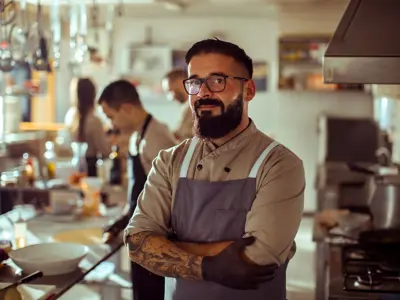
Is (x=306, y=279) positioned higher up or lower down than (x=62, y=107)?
lower down

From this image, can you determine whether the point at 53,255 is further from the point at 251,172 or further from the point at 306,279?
the point at 306,279

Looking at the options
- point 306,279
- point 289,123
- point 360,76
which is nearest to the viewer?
point 360,76

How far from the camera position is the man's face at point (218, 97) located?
75.5 inches

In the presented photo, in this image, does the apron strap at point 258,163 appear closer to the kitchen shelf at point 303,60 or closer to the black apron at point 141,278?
the black apron at point 141,278

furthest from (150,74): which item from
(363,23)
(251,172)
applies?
(251,172)

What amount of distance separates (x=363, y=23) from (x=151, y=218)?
47.5 inches

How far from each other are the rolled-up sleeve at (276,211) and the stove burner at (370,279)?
1.89 ft

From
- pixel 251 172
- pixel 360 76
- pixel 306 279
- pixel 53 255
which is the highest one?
pixel 360 76

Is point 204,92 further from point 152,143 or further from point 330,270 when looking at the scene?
point 152,143

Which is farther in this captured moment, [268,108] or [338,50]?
[268,108]

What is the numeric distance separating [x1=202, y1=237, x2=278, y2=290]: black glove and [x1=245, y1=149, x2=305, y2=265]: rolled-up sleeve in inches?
0.9

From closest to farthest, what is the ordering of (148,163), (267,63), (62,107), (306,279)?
(148,163)
(306,279)
(267,63)
(62,107)

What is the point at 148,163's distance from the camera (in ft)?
10.1

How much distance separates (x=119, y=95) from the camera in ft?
10.6
